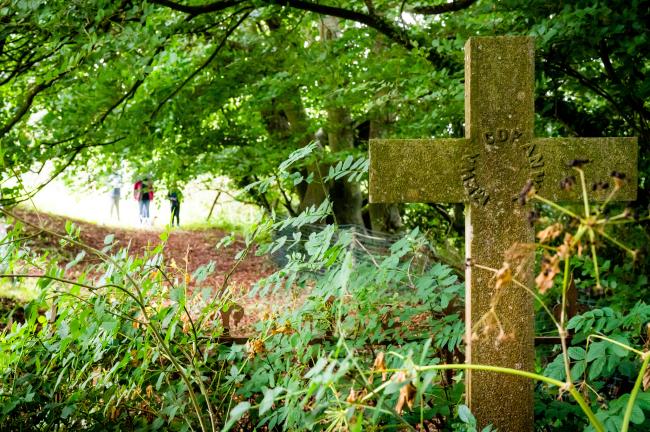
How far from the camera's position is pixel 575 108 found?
5887 mm

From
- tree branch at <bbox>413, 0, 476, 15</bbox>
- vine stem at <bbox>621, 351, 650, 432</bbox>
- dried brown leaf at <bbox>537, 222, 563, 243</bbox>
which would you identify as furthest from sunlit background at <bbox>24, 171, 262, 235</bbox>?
dried brown leaf at <bbox>537, 222, 563, 243</bbox>

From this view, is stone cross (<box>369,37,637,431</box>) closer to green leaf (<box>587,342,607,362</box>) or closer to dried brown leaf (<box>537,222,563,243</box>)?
green leaf (<box>587,342,607,362</box>)

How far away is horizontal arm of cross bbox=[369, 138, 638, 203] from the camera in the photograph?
2.47 meters

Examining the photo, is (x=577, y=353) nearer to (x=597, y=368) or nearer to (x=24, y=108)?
(x=597, y=368)

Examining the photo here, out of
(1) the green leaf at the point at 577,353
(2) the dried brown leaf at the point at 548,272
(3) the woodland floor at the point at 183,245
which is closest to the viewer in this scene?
(2) the dried brown leaf at the point at 548,272

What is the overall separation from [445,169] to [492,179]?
0.19 metres

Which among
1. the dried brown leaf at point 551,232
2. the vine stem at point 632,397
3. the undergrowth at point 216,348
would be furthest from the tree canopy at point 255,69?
the vine stem at point 632,397

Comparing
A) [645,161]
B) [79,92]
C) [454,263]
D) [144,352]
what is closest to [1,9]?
[79,92]

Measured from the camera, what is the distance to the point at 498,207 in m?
2.45

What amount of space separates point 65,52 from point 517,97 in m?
3.22

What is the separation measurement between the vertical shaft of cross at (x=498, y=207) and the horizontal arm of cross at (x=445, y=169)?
0.01m

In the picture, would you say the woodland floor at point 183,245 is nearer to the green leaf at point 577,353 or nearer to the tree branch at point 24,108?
the tree branch at point 24,108

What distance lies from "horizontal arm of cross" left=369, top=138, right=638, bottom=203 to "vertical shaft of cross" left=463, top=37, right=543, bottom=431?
0.01 m

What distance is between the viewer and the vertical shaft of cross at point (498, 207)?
2.40 metres
